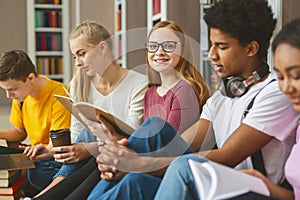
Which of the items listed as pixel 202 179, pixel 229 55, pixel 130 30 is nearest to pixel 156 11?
pixel 130 30

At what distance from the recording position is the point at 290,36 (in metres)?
1.17

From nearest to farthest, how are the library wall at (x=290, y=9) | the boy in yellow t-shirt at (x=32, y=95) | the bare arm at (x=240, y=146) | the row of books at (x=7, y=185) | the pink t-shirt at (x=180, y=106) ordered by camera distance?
1. the bare arm at (x=240, y=146)
2. the library wall at (x=290, y=9)
3. the pink t-shirt at (x=180, y=106)
4. the row of books at (x=7, y=185)
5. the boy in yellow t-shirt at (x=32, y=95)

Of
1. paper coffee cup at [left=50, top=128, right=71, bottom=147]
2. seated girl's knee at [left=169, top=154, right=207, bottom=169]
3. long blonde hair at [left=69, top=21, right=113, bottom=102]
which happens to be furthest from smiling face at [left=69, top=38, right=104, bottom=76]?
seated girl's knee at [left=169, top=154, right=207, bottom=169]

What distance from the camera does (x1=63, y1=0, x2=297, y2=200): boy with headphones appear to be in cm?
137

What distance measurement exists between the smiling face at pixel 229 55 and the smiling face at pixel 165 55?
46 cm

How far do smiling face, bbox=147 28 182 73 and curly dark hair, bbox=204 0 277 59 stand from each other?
475 millimetres

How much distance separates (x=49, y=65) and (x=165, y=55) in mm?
2714

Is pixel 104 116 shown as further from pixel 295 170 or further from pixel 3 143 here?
pixel 3 143

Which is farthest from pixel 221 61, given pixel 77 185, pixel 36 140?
pixel 36 140

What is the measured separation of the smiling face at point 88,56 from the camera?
228 cm

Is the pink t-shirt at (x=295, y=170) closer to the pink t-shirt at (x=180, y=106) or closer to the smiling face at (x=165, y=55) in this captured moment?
the pink t-shirt at (x=180, y=106)

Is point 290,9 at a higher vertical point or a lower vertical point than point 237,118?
higher

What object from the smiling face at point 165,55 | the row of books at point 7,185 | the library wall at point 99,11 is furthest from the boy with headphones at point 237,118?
the library wall at point 99,11

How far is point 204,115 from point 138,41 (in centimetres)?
153
